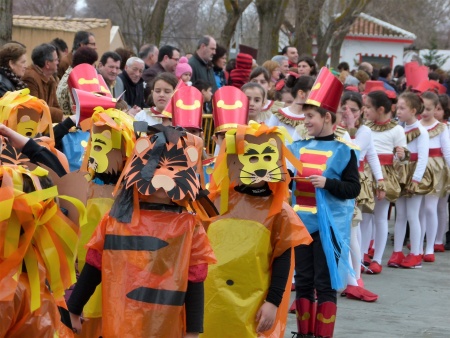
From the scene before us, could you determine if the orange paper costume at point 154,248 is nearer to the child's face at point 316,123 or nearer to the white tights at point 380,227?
the child's face at point 316,123

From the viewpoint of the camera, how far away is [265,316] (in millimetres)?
5543

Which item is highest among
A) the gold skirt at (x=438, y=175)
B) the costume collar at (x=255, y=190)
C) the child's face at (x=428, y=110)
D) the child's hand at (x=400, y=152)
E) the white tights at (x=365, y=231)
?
the costume collar at (x=255, y=190)

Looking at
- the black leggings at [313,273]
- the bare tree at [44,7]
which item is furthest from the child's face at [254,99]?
the bare tree at [44,7]

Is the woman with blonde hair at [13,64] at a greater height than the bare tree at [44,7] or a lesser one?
greater

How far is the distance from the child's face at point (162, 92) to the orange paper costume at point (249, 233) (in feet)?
9.28

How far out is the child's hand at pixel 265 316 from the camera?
18.2ft

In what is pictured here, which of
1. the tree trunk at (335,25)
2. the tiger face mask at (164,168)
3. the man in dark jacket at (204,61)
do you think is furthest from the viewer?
the tree trunk at (335,25)

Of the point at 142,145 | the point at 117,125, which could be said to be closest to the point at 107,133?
the point at 117,125

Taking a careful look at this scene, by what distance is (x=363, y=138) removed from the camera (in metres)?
9.73

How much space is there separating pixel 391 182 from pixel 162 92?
11.4 feet

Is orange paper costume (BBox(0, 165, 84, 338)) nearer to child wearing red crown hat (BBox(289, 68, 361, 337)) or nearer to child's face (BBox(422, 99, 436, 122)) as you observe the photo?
child wearing red crown hat (BBox(289, 68, 361, 337))

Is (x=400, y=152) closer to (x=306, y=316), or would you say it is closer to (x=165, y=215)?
(x=306, y=316)

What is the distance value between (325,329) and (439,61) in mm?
Result: 42301

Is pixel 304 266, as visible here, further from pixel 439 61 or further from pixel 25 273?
pixel 439 61
